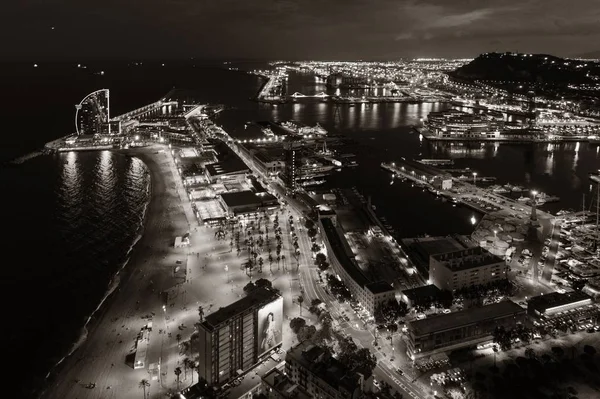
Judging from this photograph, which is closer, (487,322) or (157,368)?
(157,368)

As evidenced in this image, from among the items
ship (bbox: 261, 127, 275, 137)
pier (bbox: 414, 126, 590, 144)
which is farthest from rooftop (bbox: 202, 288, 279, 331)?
pier (bbox: 414, 126, 590, 144)

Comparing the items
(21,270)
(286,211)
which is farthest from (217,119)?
(21,270)

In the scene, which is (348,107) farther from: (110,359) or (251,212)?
(110,359)

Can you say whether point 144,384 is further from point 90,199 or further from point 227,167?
point 227,167

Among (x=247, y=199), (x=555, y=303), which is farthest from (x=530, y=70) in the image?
(x=555, y=303)

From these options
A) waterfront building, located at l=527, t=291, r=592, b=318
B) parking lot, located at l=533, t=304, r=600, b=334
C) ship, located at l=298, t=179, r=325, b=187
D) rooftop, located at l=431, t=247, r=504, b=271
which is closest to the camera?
parking lot, located at l=533, t=304, r=600, b=334

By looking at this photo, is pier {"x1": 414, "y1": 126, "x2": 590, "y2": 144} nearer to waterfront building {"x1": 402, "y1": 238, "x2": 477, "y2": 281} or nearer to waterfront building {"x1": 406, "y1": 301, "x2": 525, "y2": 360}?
waterfront building {"x1": 402, "y1": 238, "x2": 477, "y2": 281}
